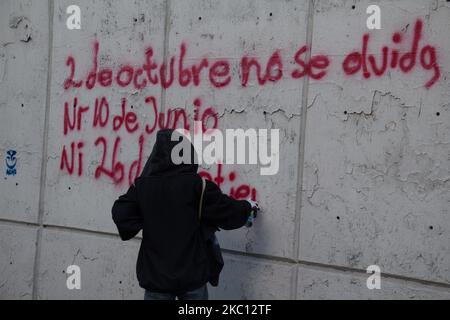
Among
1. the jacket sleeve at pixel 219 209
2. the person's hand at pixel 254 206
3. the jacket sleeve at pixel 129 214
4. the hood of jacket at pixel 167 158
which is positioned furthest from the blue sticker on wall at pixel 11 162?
the jacket sleeve at pixel 219 209

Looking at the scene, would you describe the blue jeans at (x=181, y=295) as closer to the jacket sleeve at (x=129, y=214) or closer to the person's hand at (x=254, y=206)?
the jacket sleeve at (x=129, y=214)

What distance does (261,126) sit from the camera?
3898 millimetres

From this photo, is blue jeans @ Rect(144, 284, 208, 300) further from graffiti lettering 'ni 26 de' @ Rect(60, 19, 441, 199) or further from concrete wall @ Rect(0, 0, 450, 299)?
graffiti lettering 'ni 26 de' @ Rect(60, 19, 441, 199)

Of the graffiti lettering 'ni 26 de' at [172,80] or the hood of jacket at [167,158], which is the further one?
the graffiti lettering 'ni 26 de' at [172,80]

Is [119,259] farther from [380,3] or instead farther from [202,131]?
[380,3]

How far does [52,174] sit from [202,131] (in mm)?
1610

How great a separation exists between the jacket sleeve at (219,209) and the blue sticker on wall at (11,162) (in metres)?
2.71

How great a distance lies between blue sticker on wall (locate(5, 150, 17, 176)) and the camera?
5.24 m

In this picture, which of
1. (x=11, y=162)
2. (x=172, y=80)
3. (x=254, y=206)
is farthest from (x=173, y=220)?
(x=11, y=162)

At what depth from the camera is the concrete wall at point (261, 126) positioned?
11.0 ft

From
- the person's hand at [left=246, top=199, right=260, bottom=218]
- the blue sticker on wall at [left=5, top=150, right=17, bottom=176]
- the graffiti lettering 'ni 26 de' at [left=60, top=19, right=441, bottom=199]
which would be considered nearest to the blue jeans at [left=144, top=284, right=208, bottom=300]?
the person's hand at [left=246, top=199, right=260, bottom=218]

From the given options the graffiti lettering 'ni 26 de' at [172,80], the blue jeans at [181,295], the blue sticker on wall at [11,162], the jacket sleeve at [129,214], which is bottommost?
the blue jeans at [181,295]

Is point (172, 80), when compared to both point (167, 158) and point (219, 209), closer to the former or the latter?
point (167, 158)

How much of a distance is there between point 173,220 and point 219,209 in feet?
0.88
